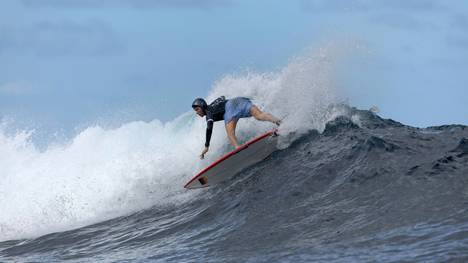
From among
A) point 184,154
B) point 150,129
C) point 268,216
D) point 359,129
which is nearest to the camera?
point 268,216

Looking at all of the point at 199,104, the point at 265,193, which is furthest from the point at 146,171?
the point at 265,193

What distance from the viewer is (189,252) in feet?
29.1

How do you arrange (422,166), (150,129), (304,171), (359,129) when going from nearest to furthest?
(422,166) → (304,171) → (359,129) → (150,129)

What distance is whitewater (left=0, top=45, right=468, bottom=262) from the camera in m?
8.01

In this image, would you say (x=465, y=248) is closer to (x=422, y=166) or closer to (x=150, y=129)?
(x=422, y=166)

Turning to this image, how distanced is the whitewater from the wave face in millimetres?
34

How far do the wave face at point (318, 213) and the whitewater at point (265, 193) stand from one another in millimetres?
34

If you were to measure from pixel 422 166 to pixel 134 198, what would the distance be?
6.97 m

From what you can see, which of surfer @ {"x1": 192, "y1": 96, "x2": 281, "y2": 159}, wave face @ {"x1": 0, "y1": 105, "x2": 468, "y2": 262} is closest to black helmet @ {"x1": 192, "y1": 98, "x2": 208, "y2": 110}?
surfer @ {"x1": 192, "y1": 96, "x2": 281, "y2": 159}

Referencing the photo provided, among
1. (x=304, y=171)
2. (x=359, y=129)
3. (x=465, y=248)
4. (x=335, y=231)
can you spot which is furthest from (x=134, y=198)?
(x=465, y=248)

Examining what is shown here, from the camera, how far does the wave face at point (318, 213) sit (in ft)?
24.6

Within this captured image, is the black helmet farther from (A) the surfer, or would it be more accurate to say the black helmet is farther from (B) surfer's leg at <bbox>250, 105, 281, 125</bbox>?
(B) surfer's leg at <bbox>250, 105, 281, 125</bbox>

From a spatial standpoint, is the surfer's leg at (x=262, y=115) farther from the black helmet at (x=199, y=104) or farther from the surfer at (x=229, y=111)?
the black helmet at (x=199, y=104)

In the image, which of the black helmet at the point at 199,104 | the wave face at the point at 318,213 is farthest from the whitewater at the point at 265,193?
the black helmet at the point at 199,104
